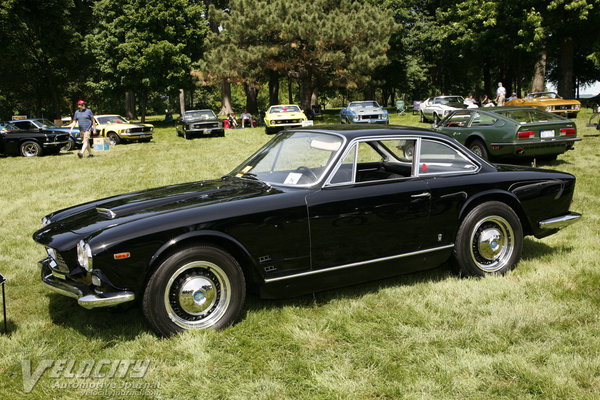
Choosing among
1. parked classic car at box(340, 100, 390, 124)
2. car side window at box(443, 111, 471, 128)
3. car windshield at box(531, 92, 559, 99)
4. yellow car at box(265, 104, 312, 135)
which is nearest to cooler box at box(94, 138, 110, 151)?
yellow car at box(265, 104, 312, 135)

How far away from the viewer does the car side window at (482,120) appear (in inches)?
438

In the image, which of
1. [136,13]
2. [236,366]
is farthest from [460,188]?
[136,13]

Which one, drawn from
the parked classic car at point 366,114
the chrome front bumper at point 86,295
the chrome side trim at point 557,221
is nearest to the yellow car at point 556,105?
the parked classic car at point 366,114

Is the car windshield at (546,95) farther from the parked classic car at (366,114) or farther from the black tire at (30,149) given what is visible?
the black tire at (30,149)

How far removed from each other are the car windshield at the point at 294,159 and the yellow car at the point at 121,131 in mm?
19106

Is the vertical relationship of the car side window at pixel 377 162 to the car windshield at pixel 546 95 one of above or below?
below

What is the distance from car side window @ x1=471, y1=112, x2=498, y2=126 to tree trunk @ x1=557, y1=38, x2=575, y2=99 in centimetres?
2119

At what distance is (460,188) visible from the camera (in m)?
4.50

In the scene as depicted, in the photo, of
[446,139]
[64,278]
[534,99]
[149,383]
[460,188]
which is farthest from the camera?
[534,99]

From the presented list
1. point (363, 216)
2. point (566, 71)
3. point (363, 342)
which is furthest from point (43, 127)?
point (566, 71)

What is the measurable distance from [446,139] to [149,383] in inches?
133

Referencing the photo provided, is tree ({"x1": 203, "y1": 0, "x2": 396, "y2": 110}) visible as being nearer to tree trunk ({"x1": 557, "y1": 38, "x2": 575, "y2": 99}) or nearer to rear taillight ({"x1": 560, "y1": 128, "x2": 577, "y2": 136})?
tree trunk ({"x1": 557, "y1": 38, "x2": 575, "y2": 99})

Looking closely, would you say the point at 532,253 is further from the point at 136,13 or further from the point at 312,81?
the point at 136,13

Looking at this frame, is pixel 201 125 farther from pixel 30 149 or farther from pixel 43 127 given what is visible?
pixel 30 149
